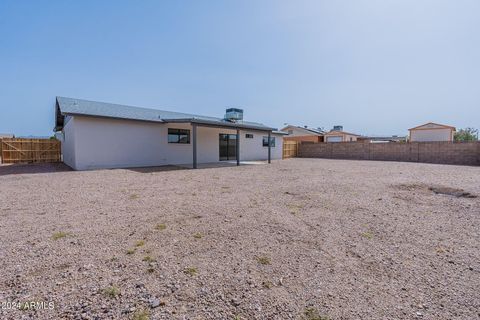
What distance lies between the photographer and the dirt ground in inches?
77.1

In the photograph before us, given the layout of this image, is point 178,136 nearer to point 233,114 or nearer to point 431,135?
point 233,114

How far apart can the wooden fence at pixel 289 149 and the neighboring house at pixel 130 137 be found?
771cm

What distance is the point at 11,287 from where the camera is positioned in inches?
84.7

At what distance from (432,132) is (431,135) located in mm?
298

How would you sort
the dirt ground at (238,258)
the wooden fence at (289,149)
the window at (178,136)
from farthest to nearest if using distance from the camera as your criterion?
the wooden fence at (289,149) < the window at (178,136) < the dirt ground at (238,258)

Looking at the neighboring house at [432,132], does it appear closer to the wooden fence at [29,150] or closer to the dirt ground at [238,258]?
the dirt ground at [238,258]

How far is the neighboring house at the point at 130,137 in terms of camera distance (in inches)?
416

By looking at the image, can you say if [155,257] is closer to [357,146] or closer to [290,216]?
[290,216]

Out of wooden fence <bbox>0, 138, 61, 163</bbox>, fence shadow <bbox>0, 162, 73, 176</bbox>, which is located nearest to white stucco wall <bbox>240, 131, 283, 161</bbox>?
fence shadow <bbox>0, 162, 73, 176</bbox>

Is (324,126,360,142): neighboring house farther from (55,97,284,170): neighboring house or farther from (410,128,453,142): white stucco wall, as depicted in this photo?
(55,97,284,170): neighboring house

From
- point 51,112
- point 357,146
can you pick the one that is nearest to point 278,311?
point 51,112

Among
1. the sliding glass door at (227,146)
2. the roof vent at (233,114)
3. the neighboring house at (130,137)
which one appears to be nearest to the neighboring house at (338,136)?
the roof vent at (233,114)

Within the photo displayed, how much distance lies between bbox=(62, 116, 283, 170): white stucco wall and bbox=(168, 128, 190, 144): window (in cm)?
23

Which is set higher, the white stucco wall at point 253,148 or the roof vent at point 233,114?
the roof vent at point 233,114
